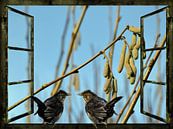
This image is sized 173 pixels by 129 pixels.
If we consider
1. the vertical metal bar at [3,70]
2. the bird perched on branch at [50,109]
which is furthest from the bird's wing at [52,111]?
the vertical metal bar at [3,70]

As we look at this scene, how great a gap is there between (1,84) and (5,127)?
118 millimetres

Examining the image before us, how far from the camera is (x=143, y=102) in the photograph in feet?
3.78

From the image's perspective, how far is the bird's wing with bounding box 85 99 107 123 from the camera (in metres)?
1.04

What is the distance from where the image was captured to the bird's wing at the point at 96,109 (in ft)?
3.43

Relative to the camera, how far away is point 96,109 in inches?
41.3

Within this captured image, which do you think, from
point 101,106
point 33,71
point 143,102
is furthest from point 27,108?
point 143,102

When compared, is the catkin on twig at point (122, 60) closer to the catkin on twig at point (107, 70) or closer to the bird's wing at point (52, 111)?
the catkin on twig at point (107, 70)

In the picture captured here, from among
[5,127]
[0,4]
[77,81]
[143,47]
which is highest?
[0,4]

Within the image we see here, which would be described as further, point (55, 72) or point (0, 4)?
point (55, 72)

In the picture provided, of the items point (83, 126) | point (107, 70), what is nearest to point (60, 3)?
point (107, 70)

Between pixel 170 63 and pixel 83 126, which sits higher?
pixel 170 63

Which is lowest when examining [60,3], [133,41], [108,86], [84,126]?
[84,126]

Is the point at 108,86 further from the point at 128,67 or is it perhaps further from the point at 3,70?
the point at 3,70

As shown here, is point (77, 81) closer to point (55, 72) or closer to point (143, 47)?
point (55, 72)
